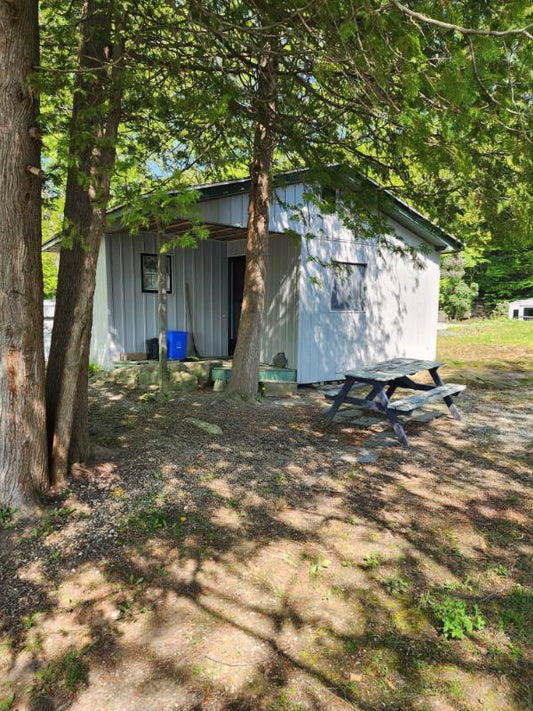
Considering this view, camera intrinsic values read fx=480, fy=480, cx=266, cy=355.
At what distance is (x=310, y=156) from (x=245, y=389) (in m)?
3.78

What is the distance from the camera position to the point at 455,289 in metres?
28.4

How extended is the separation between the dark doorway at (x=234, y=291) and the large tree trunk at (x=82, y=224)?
21.8 feet

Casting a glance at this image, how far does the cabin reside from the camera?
8.98 meters

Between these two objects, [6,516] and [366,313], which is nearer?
[6,516]

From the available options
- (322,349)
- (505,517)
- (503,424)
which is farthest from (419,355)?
(505,517)

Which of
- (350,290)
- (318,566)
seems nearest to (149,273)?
(350,290)

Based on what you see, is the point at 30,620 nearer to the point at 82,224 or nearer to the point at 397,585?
the point at 397,585

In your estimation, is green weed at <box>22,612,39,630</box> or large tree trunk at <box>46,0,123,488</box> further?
large tree trunk at <box>46,0,123,488</box>

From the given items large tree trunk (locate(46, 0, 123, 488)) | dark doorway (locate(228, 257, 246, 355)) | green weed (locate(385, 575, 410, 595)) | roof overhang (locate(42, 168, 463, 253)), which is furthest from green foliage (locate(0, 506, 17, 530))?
dark doorway (locate(228, 257, 246, 355))

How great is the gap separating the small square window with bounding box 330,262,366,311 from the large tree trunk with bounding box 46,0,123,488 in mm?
6241

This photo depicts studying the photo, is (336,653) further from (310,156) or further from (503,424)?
(503,424)

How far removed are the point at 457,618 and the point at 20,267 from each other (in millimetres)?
3471

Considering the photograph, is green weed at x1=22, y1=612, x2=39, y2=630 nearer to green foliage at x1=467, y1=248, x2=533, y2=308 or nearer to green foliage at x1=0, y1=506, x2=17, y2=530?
green foliage at x1=0, y1=506, x2=17, y2=530

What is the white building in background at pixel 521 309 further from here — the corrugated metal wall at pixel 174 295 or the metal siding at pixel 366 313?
the corrugated metal wall at pixel 174 295
